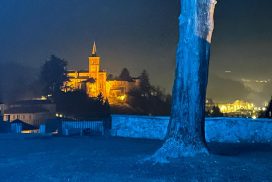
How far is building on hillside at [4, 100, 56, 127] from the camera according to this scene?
79.2m

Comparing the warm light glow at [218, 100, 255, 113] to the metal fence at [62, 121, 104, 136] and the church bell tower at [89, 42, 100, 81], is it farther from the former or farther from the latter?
the metal fence at [62, 121, 104, 136]

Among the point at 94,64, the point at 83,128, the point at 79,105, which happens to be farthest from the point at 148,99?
the point at 83,128

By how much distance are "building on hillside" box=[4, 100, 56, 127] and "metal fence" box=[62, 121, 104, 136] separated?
179 feet

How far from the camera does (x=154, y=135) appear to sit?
1933 centimetres

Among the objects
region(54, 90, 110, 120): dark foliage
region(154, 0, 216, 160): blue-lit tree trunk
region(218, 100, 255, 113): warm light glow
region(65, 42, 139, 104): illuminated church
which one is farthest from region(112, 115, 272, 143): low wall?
region(65, 42, 139, 104): illuminated church

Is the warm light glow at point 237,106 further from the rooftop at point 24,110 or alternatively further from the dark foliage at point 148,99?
the rooftop at point 24,110

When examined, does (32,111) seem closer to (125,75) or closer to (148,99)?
(148,99)

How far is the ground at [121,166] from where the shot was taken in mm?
9625

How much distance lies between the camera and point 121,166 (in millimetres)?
10945

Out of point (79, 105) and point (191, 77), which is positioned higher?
point (79, 105)

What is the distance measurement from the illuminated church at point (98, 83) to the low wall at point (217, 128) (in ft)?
328

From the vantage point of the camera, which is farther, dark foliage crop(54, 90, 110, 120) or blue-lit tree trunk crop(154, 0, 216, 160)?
dark foliage crop(54, 90, 110, 120)

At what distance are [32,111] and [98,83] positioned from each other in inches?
1742

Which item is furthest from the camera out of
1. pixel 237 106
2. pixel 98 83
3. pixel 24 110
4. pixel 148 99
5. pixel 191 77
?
pixel 98 83
